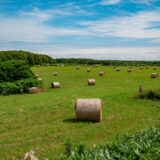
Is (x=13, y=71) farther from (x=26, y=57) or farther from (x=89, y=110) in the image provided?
(x=26, y=57)

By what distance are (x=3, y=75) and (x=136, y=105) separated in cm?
2005

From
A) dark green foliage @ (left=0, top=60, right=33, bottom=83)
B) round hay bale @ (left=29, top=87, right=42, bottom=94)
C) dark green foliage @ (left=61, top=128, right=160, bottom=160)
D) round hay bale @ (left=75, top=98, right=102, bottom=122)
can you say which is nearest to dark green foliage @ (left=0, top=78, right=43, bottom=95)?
round hay bale @ (left=29, top=87, right=42, bottom=94)

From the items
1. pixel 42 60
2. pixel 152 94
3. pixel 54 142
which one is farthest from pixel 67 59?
pixel 54 142

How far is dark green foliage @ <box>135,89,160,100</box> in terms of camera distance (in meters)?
18.0

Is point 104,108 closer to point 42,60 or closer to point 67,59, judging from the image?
point 42,60

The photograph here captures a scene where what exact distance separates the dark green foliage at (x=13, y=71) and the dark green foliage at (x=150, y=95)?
17994 millimetres

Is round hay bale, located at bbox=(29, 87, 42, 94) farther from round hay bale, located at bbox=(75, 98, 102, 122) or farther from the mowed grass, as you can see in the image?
round hay bale, located at bbox=(75, 98, 102, 122)

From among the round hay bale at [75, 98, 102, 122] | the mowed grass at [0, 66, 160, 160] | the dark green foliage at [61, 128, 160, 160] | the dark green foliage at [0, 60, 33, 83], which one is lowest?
the mowed grass at [0, 66, 160, 160]

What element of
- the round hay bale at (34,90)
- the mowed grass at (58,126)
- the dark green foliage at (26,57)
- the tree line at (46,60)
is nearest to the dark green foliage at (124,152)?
the mowed grass at (58,126)

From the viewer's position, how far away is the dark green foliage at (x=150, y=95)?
59.0 feet

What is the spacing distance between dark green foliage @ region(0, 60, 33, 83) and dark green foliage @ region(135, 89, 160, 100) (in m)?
18.0

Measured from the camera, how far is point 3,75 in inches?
1169

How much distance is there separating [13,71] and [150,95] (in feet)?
64.6

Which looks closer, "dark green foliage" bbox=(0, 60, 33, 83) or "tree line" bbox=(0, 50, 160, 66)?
"dark green foliage" bbox=(0, 60, 33, 83)
